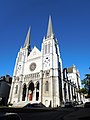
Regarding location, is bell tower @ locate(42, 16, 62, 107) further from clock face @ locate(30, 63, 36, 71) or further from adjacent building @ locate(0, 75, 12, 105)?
adjacent building @ locate(0, 75, 12, 105)

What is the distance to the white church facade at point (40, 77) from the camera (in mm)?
38575

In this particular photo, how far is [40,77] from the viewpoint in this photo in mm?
42531

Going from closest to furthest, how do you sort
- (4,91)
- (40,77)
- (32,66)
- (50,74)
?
(50,74)
(40,77)
(32,66)
(4,91)

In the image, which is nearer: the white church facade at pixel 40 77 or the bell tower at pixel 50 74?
the bell tower at pixel 50 74

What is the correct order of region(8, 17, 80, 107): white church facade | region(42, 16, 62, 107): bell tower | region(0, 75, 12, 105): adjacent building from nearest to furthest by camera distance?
region(42, 16, 62, 107): bell tower → region(8, 17, 80, 107): white church facade → region(0, 75, 12, 105): adjacent building

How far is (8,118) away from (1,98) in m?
48.3

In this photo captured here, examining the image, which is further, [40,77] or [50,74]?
[40,77]

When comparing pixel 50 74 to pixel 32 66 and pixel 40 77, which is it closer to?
pixel 40 77

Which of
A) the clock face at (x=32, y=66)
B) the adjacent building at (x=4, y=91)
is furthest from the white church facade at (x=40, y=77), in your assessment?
the adjacent building at (x=4, y=91)

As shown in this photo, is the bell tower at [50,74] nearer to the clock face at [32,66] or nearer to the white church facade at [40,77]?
the white church facade at [40,77]

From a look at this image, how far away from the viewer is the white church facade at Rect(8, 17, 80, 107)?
127 ft

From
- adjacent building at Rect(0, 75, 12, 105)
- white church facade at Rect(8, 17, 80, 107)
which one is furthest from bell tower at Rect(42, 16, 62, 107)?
adjacent building at Rect(0, 75, 12, 105)

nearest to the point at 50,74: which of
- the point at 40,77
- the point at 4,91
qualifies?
the point at 40,77

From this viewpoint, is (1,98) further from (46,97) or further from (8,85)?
(46,97)
